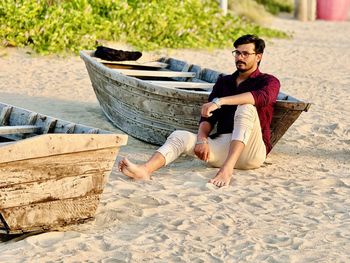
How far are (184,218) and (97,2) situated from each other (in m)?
9.11

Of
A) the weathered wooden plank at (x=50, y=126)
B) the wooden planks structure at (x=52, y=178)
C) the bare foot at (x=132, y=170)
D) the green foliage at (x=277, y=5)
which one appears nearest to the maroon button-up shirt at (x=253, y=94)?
the bare foot at (x=132, y=170)

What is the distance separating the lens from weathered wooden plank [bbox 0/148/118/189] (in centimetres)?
525

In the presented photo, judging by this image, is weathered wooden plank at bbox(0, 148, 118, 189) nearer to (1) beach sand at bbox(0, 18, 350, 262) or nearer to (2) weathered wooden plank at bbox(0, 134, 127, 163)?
(2) weathered wooden plank at bbox(0, 134, 127, 163)

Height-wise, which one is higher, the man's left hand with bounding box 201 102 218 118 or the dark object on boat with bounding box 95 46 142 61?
the man's left hand with bounding box 201 102 218 118

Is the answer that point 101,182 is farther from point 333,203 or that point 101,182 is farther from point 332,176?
point 332,176

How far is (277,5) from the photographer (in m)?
22.4

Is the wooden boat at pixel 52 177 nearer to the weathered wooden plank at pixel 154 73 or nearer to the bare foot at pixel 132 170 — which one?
the bare foot at pixel 132 170

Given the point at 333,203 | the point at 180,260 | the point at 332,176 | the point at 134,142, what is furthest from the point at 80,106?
the point at 180,260

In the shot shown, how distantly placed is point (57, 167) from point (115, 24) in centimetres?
902

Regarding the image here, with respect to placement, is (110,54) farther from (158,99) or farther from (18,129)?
(18,129)

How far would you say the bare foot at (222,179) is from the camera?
6.77m

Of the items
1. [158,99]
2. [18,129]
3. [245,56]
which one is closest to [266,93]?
[245,56]

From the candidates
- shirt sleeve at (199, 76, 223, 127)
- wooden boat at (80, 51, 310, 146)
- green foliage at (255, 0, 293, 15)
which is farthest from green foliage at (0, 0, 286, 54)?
shirt sleeve at (199, 76, 223, 127)

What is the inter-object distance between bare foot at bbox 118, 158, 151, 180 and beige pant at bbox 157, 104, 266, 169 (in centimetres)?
21
